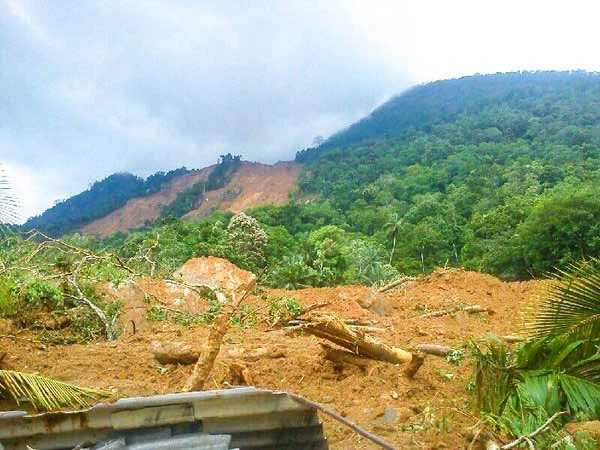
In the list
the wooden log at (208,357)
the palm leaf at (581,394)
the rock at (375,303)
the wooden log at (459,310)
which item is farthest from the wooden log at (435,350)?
the rock at (375,303)

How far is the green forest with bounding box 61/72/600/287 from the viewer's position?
2350 centimetres

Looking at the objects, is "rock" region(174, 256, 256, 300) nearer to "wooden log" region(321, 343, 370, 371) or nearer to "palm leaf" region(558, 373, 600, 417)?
"wooden log" region(321, 343, 370, 371)

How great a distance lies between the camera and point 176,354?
5418 mm

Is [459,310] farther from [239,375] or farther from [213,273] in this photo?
[213,273]

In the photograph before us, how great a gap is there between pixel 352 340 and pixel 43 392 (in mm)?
2522

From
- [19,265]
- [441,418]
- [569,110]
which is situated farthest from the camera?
[569,110]

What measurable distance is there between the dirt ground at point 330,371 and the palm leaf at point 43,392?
29.3 inches

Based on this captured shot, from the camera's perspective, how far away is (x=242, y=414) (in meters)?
2.40

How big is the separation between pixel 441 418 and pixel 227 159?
107858mm

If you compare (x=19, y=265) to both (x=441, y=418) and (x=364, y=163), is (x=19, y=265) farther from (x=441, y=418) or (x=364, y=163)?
(x=364, y=163)

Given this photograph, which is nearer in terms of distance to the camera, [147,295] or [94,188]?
[147,295]

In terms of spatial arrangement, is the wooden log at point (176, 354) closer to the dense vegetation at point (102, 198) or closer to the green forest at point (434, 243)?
the green forest at point (434, 243)

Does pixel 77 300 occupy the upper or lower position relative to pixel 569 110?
lower

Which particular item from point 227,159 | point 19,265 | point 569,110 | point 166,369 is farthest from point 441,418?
point 227,159
